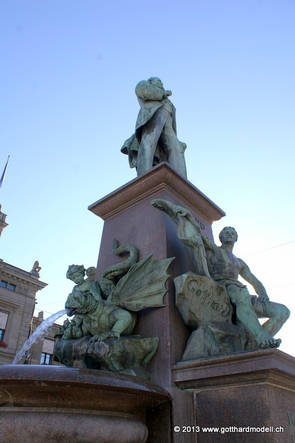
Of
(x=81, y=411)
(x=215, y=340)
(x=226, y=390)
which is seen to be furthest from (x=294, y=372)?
(x=81, y=411)

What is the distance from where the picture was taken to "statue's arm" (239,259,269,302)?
4320mm

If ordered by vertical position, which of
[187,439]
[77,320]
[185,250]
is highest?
[185,250]

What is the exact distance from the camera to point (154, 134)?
235 inches

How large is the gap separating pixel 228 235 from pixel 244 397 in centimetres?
214

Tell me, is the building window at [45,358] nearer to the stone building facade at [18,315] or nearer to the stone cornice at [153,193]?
the stone building facade at [18,315]

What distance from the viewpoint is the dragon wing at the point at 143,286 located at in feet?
12.0

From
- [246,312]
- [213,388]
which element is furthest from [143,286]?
[213,388]

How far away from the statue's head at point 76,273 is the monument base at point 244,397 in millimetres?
1643

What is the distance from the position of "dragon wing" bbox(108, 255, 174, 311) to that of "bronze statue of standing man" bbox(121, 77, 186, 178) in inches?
85.6

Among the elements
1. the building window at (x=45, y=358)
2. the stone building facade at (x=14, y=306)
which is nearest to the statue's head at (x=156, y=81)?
the stone building facade at (x=14, y=306)

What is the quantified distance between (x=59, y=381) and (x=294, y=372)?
1.76 meters

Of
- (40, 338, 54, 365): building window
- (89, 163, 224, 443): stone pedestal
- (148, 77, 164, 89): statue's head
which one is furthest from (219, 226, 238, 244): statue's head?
(40, 338, 54, 365): building window

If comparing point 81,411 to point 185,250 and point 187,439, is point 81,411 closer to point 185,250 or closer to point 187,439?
point 187,439

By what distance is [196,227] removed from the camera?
394cm
